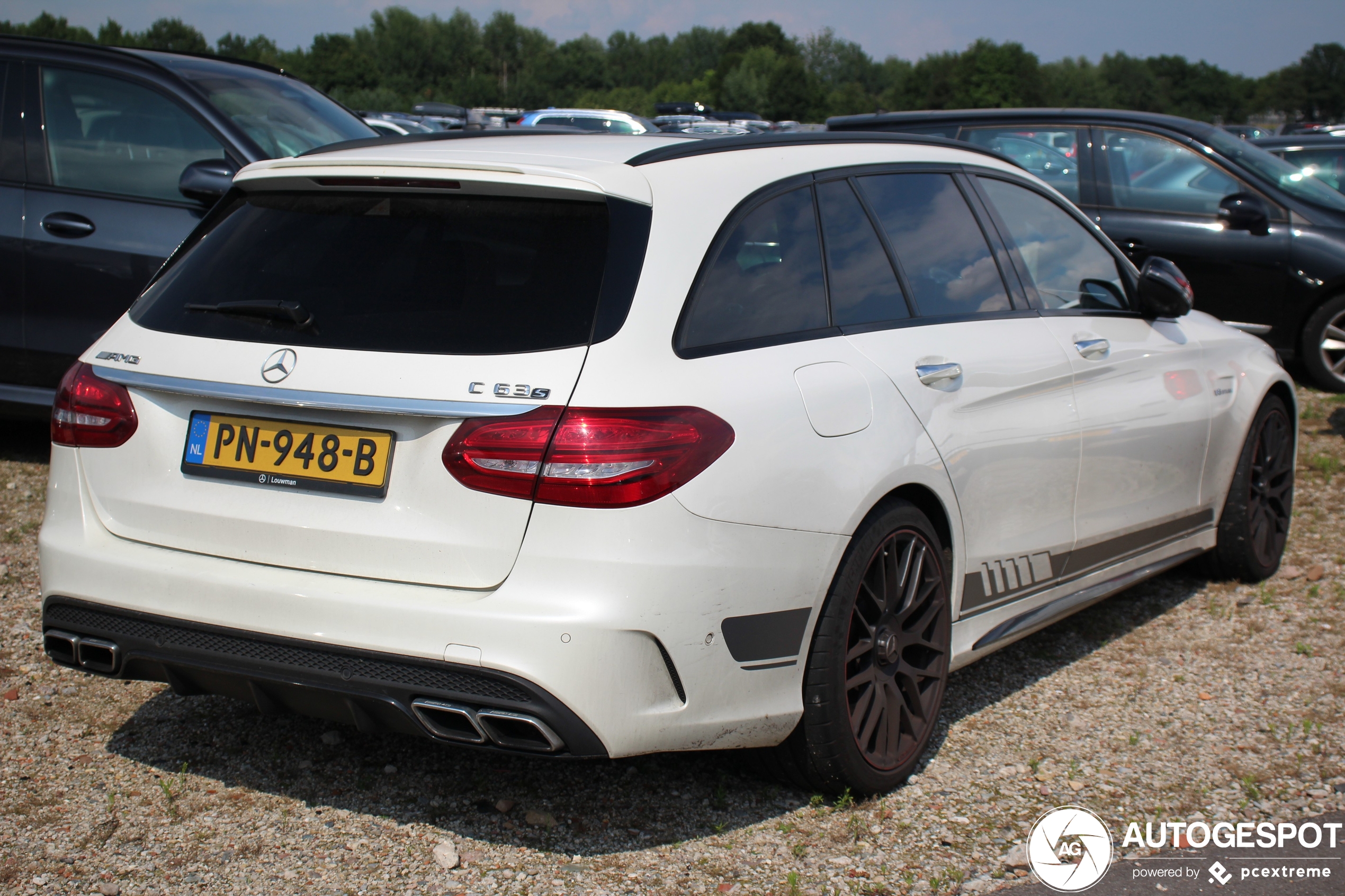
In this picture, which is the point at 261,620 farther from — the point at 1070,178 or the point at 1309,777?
the point at 1070,178

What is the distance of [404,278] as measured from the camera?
268cm

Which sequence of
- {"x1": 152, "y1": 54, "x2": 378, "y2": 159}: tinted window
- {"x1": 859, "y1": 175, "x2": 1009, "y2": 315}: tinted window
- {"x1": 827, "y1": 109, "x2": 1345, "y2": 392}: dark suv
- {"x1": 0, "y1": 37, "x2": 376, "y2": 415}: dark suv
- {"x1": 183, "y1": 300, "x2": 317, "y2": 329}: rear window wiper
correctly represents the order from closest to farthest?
1. {"x1": 183, "y1": 300, "x2": 317, "y2": 329}: rear window wiper
2. {"x1": 859, "y1": 175, "x2": 1009, "y2": 315}: tinted window
3. {"x1": 0, "y1": 37, "x2": 376, "y2": 415}: dark suv
4. {"x1": 152, "y1": 54, "x2": 378, "y2": 159}: tinted window
5. {"x1": 827, "y1": 109, "x2": 1345, "y2": 392}: dark suv

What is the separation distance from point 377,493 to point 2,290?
4.05 m

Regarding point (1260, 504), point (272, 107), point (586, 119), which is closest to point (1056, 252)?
point (1260, 504)

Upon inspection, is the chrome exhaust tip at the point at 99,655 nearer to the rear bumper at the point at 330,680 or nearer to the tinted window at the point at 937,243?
the rear bumper at the point at 330,680

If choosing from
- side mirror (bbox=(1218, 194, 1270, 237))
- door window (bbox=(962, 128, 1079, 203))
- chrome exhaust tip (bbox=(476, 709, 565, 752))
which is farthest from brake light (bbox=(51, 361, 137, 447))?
side mirror (bbox=(1218, 194, 1270, 237))

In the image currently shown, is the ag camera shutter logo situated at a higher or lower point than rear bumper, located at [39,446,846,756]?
lower

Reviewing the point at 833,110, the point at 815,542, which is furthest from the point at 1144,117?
the point at 833,110

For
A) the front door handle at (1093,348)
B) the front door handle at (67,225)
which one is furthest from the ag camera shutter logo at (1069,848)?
the front door handle at (67,225)

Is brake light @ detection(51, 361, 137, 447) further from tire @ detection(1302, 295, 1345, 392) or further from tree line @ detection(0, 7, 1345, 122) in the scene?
tree line @ detection(0, 7, 1345, 122)

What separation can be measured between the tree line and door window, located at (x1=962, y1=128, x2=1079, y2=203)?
299 feet

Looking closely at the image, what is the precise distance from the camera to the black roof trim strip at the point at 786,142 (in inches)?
115

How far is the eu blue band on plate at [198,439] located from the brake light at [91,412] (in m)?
0.17

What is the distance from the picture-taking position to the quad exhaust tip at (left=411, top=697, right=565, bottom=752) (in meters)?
2.45
